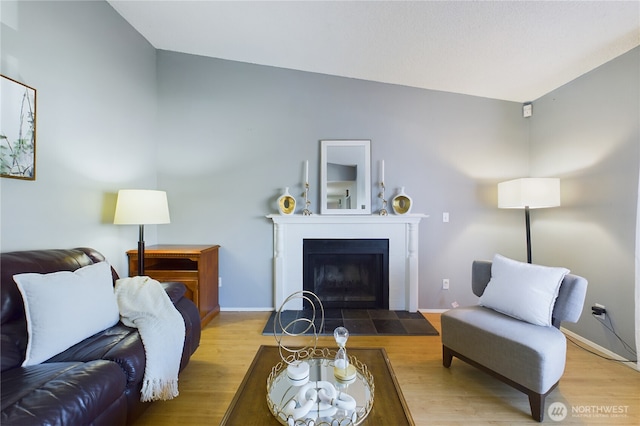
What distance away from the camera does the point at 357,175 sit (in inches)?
→ 114

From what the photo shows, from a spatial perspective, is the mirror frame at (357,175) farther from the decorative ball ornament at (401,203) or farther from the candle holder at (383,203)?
the decorative ball ornament at (401,203)

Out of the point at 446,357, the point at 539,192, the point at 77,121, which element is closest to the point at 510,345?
the point at 446,357

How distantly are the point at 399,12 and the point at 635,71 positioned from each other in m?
1.82

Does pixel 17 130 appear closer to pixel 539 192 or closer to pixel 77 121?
pixel 77 121

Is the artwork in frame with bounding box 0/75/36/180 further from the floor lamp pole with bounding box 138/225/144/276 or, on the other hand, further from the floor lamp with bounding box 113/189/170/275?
the floor lamp pole with bounding box 138/225/144/276

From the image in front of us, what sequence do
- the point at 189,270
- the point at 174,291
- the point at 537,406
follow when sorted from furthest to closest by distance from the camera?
the point at 189,270, the point at 174,291, the point at 537,406

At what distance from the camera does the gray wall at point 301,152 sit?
9.53 ft

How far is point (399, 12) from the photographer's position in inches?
75.9

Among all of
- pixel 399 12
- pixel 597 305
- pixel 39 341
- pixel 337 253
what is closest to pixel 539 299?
pixel 597 305

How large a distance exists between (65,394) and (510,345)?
2.15 metres

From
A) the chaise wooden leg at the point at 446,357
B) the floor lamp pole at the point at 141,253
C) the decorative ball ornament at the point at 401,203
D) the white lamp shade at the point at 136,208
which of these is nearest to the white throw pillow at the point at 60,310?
the white lamp shade at the point at 136,208

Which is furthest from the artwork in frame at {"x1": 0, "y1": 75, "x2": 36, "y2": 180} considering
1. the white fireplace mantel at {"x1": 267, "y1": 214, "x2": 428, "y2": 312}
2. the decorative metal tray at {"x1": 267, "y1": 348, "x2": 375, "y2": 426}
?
the decorative metal tray at {"x1": 267, "y1": 348, "x2": 375, "y2": 426}

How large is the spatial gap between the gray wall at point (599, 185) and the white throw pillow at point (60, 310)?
3.60 metres

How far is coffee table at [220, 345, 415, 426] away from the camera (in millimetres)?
953
